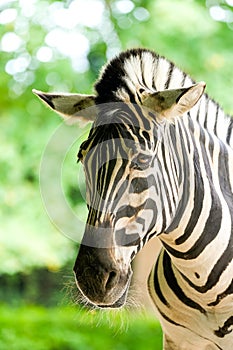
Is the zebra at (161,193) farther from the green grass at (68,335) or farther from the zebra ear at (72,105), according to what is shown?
the green grass at (68,335)

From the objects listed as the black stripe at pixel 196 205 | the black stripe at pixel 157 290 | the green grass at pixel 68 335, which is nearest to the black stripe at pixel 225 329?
the black stripe at pixel 157 290

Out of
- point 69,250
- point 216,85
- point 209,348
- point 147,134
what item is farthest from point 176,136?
point 69,250

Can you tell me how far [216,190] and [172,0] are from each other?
4.02 metres

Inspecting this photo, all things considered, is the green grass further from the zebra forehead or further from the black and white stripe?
the zebra forehead

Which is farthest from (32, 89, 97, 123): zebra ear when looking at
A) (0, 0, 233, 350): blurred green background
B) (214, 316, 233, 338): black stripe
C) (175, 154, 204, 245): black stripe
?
(0, 0, 233, 350): blurred green background

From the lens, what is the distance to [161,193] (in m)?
1.92

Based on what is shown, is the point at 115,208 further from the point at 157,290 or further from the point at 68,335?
the point at 68,335

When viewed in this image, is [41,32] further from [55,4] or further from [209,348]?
[209,348]

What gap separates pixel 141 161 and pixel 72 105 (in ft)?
1.08

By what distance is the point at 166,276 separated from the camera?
230 centimetres

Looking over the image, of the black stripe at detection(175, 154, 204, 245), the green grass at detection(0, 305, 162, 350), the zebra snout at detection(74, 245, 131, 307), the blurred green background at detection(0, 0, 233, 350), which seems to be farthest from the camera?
the blurred green background at detection(0, 0, 233, 350)

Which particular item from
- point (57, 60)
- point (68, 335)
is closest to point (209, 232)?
point (68, 335)

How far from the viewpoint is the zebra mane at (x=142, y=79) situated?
1962 millimetres

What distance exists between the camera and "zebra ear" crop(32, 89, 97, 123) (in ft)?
6.63
